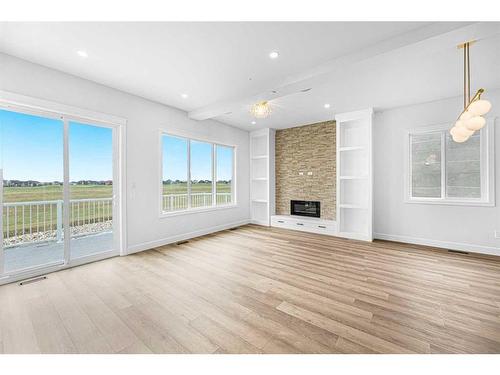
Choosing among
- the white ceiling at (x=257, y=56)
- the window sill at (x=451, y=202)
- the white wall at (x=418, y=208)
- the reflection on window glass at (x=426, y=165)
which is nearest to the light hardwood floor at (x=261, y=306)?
the white wall at (x=418, y=208)

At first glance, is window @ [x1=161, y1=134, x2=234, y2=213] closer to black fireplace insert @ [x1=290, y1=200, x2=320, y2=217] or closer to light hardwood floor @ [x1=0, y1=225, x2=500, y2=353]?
light hardwood floor @ [x1=0, y1=225, x2=500, y2=353]

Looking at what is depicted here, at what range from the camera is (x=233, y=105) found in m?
3.99

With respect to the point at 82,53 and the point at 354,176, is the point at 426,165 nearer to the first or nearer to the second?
the point at 354,176

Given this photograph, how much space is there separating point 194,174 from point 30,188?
9.40 feet

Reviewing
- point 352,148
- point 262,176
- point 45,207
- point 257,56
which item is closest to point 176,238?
point 45,207

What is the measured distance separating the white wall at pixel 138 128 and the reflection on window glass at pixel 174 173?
28cm

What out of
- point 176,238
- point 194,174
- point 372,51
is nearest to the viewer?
point 372,51

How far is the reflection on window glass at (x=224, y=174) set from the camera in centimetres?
590

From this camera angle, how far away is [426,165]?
172 inches

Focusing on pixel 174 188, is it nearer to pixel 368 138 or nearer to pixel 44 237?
pixel 44 237

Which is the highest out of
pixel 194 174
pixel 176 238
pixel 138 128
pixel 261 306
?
pixel 138 128

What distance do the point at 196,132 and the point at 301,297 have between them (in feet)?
13.7

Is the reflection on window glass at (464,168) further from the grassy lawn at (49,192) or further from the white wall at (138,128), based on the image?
the grassy lawn at (49,192)
